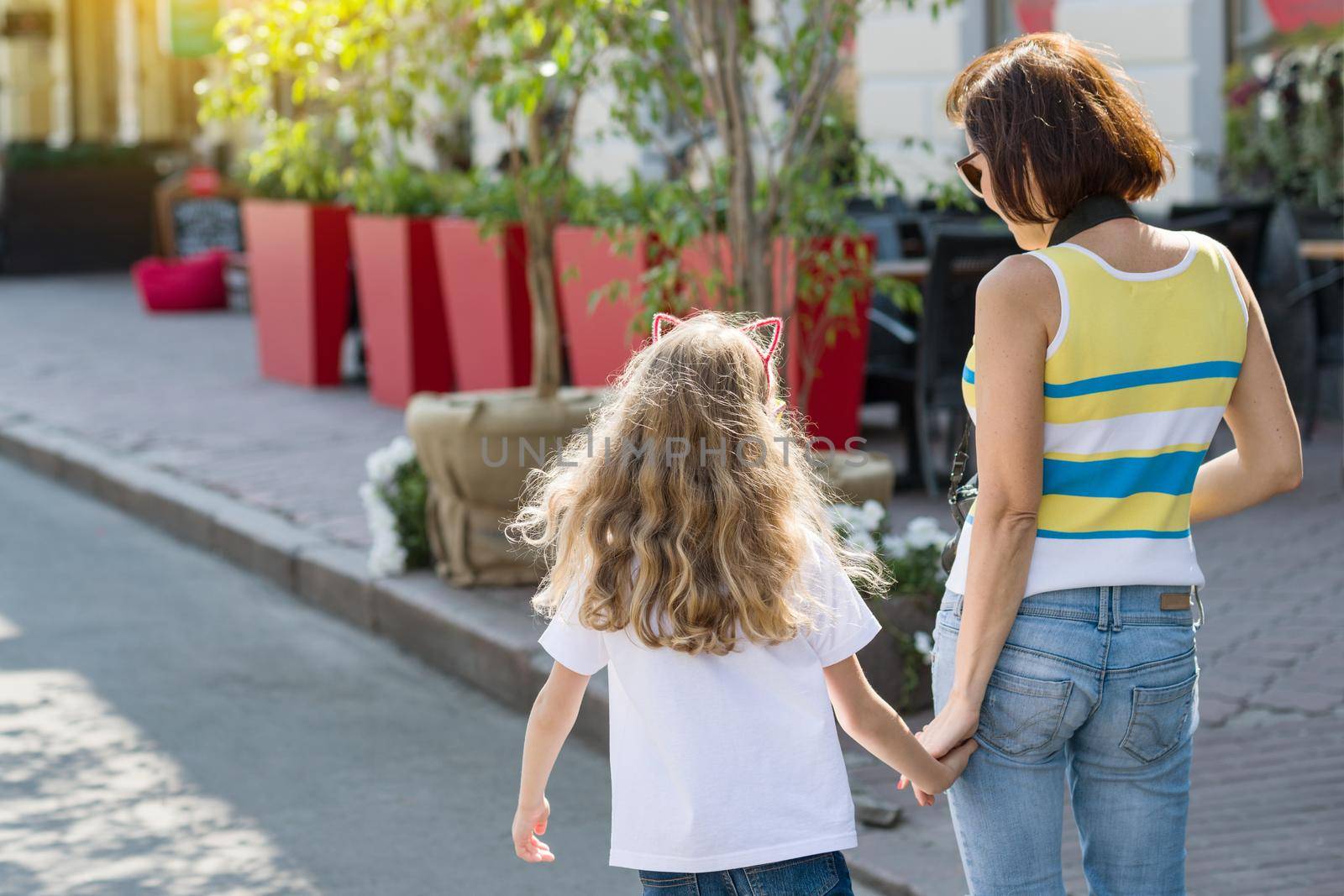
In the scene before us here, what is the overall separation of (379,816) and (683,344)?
7.87ft

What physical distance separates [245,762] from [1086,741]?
3.05 metres

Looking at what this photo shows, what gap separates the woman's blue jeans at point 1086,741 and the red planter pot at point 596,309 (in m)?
5.90

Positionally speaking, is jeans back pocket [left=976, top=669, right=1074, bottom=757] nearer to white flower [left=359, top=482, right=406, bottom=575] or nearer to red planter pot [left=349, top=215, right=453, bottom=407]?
white flower [left=359, top=482, right=406, bottom=575]

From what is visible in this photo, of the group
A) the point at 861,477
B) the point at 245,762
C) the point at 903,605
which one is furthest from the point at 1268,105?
the point at 245,762

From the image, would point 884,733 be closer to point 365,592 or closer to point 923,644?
point 923,644

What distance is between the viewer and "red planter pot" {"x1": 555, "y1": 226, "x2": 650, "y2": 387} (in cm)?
834

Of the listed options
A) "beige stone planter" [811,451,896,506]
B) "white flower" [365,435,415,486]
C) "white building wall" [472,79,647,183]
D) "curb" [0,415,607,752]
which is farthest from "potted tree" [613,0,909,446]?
"white building wall" [472,79,647,183]

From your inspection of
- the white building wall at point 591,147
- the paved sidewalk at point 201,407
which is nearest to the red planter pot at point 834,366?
the paved sidewalk at point 201,407

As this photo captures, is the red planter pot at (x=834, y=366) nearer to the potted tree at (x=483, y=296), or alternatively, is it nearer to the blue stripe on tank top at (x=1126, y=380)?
the potted tree at (x=483, y=296)

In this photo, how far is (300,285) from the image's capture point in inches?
452

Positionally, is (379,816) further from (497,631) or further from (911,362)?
(911,362)

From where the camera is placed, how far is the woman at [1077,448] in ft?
6.96

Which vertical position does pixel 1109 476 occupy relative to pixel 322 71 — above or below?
below

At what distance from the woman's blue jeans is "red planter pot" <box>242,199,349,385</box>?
9.49 meters
